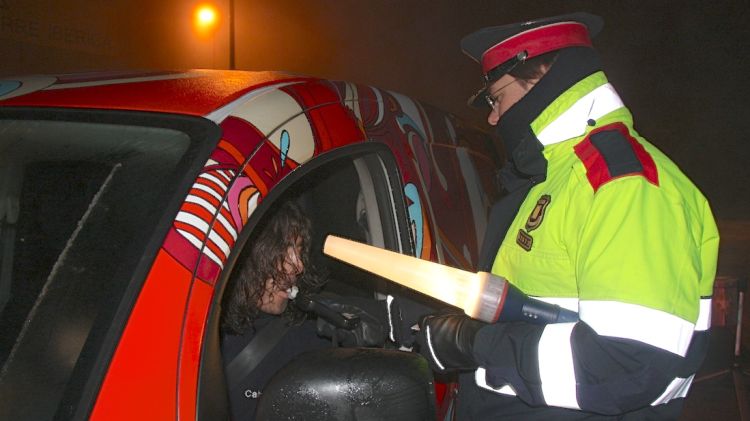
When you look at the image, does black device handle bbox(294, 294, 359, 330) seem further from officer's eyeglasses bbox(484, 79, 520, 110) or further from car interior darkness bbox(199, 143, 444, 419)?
officer's eyeglasses bbox(484, 79, 520, 110)

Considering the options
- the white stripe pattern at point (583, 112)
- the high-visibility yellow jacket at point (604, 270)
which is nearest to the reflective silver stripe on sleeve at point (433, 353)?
the high-visibility yellow jacket at point (604, 270)

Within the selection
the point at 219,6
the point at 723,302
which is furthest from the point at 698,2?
the point at 723,302

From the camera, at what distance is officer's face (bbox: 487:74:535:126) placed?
6.43 feet

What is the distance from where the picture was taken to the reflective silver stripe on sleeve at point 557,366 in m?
1.52

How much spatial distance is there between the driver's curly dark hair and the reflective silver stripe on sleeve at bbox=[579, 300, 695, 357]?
1.26m

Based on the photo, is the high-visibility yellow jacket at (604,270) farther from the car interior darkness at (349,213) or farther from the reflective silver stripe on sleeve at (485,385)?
the car interior darkness at (349,213)

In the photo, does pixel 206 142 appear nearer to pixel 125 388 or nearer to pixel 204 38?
pixel 125 388

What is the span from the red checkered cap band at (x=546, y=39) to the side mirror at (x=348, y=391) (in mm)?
1011

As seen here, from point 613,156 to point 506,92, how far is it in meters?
0.50

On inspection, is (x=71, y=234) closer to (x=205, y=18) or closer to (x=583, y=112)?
(x=583, y=112)

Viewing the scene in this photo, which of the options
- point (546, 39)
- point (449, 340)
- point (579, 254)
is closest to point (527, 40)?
point (546, 39)

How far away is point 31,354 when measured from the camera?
1.28m

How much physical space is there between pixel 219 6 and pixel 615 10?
1535 centimetres

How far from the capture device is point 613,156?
1.58m
